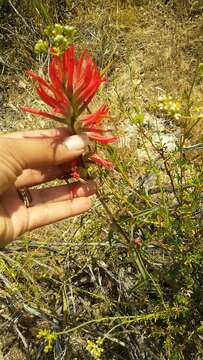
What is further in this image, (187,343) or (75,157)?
(187,343)

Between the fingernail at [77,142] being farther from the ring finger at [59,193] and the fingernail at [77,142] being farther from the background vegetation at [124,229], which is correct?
the ring finger at [59,193]

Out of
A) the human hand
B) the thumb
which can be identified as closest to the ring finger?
the human hand

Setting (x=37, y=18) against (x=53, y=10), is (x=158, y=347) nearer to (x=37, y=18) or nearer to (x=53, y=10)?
(x=37, y=18)

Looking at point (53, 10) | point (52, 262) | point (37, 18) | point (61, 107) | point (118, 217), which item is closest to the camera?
point (61, 107)

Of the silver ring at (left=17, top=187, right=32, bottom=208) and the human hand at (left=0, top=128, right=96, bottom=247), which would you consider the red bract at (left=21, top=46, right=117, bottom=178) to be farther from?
the silver ring at (left=17, top=187, right=32, bottom=208)

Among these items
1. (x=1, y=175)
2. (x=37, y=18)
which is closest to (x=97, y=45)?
(x=37, y=18)

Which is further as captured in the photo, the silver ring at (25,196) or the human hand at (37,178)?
the silver ring at (25,196)

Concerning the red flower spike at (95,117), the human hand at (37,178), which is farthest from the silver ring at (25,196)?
the red flower spike at (95,117)
